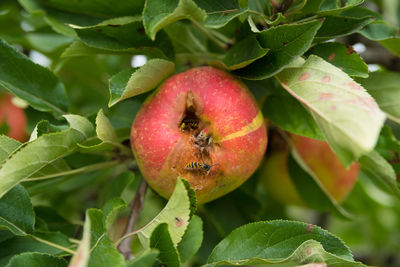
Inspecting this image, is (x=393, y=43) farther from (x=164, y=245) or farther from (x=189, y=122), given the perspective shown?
(x=164, y=245)

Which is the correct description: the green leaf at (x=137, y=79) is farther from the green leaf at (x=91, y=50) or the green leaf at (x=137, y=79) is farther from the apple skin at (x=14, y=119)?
the apple skin at (x=14, y=119)

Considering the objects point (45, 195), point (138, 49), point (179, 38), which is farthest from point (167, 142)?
point (45, 195)

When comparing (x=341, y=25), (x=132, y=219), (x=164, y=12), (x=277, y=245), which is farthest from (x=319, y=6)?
(x=132, y=219)

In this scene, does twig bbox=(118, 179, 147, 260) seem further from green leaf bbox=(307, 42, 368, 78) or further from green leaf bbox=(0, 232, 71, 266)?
green leaf bbox=(307, 42, 368, 78)

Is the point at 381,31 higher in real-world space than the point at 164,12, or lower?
lower

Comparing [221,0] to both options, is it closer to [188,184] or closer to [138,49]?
[138,49]
